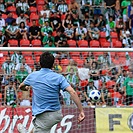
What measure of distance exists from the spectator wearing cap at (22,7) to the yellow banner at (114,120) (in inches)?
333

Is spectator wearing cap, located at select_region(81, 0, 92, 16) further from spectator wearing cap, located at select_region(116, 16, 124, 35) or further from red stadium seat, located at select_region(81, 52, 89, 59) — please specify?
red stadium seat, located at select_region(81, 52, 89, 59)

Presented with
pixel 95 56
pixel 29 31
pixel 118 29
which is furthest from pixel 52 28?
pixel 95 56

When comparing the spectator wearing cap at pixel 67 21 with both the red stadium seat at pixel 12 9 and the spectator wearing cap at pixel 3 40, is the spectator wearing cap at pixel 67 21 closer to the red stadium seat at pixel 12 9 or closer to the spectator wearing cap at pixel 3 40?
the red stadium seat at pixel 12 9

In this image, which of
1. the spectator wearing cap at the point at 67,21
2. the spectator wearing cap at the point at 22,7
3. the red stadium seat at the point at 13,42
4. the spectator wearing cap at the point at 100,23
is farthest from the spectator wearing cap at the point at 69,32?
the red stadium seat at the point at 13,42

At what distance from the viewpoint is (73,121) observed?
36.3 feet

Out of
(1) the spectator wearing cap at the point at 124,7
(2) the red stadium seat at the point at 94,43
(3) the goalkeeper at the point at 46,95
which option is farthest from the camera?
(1) the spectator wearing cap at the point at 124,7

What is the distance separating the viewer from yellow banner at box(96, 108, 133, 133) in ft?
36.3

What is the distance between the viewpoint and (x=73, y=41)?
59.8 ft

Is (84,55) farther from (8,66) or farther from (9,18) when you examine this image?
(9,18)

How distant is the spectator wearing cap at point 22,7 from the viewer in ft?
61.7

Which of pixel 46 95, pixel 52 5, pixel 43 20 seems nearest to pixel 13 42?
pixel 43 20

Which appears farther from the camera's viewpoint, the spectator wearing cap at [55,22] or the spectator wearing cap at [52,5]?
the spectator wearing cap at [52,5]

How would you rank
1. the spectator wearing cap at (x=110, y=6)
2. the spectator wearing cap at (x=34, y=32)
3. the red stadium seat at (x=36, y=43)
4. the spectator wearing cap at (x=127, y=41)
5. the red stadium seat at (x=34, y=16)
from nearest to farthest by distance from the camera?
the red stadium seat at (x=36, y=43) → the spectator wearing cap at (x=34, y=32) → the red stadium seat at (x=34, y=16) → the spectator wearing cap at (x=127, y=41) → the spectator wearing cap at (x=110, y=6)

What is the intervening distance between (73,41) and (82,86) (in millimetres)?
7199
